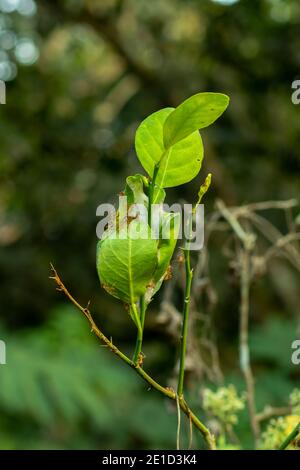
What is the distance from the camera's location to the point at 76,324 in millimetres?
2734

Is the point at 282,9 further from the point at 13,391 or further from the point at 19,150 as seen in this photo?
the point at 13,391

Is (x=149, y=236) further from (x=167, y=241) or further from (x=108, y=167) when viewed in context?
(x=108, y=167)

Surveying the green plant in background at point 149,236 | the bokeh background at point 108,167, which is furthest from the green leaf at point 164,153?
the bokeh background at point 108,167

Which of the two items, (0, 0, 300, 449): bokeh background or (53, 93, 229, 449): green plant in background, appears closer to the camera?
(53, 93, 229, 449): green plant in background

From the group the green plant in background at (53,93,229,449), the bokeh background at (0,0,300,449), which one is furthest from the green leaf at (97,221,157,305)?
the bokeh background at (0,0,300,449)

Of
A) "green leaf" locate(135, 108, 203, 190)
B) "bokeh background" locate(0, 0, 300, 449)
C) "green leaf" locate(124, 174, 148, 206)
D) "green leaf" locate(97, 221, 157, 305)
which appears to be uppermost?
"bokeh background" locate(0, 0, 300, 449)

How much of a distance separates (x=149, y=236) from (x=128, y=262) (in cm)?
2

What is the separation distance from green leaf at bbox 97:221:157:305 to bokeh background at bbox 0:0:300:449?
6.26 feet

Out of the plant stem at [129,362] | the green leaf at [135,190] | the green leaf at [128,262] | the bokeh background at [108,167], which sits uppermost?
the bokeh background at [108,167]

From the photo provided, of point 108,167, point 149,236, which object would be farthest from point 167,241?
point 108,167

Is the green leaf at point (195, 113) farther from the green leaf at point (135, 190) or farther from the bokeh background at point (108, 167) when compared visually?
the bokeh background at point (108, 167)

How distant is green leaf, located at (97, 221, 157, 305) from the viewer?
1.11 feet

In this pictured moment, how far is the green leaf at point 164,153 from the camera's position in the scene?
36cm

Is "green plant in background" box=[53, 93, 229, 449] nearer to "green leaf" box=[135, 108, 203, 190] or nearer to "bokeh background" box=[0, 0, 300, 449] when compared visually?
"green leaf" box=[135, 108, 203, 190]
